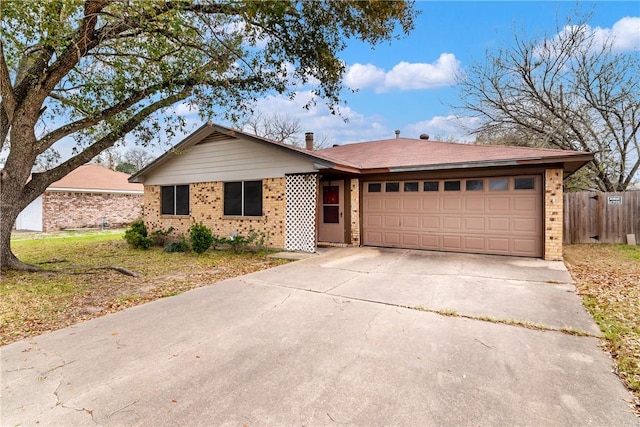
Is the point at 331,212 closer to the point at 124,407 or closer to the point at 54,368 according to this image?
the point at 54,368

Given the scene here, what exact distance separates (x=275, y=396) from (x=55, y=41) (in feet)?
20.9

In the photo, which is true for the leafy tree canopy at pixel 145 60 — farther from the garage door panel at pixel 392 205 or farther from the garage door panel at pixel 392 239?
the garage door panel at pixel 392 239

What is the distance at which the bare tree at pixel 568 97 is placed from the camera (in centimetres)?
1280

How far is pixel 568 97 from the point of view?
13.8 m

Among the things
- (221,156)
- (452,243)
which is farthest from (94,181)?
(452,243)

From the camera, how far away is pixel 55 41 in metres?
5.32

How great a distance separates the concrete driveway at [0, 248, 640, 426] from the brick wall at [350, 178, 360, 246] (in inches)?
203

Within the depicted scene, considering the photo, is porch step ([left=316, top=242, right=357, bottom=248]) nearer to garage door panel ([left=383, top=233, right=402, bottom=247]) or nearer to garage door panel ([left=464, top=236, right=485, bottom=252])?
garage door panel ([left=383, top=233, right=402, bottom=247])

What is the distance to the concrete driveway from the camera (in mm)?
2312

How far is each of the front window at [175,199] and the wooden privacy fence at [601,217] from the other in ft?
44.9

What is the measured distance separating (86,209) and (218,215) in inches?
487

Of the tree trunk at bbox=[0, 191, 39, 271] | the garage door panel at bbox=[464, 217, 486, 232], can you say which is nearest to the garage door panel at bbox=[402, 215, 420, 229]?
the garage door panel at bbox=[464, 217, 486, 232]

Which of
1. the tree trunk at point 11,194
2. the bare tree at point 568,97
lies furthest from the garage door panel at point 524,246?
the tree trunk at point 11,194

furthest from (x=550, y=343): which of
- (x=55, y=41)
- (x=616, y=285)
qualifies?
(x=55, y=41)
